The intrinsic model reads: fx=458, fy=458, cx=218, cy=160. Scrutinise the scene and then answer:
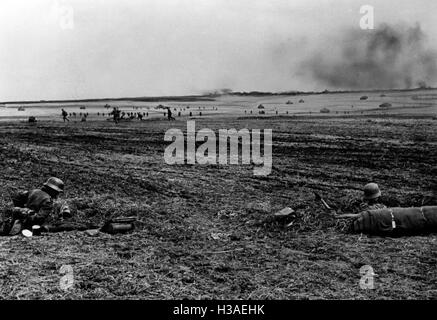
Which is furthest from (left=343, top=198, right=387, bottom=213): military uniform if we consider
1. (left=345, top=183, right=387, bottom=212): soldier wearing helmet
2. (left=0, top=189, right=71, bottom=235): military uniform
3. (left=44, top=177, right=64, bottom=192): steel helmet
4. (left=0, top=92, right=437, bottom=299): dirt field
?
(left=44, top=177, right=64, bottom=192): steel helmet

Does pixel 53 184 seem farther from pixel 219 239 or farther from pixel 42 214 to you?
pixel 219 239

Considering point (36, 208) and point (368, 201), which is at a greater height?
point (368, 201)

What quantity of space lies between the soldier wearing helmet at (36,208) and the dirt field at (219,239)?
43 centimetres

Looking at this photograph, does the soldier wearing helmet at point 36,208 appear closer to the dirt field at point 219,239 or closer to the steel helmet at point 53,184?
the steel helmet at point 53,184

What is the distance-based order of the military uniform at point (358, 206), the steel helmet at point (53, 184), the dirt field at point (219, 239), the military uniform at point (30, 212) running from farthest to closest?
the military uniform at point (358, 206)
the steel helmet at point (53, 184)
the military uniform at point (30, 212)
the dirt field at point (219, 239)

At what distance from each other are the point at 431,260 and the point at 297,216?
265cm

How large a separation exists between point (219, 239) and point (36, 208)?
11.3 feet

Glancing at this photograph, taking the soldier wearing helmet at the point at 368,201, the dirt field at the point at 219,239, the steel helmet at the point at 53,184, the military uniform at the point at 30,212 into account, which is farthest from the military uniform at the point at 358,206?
the steel helmet at the point at 53,184

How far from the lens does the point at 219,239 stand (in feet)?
25.5

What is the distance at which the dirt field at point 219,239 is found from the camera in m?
5.72

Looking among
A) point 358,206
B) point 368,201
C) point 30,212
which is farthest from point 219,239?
point 30,212

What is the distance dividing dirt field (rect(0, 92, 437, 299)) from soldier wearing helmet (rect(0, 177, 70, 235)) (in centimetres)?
43

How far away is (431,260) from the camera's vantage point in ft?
21.5
